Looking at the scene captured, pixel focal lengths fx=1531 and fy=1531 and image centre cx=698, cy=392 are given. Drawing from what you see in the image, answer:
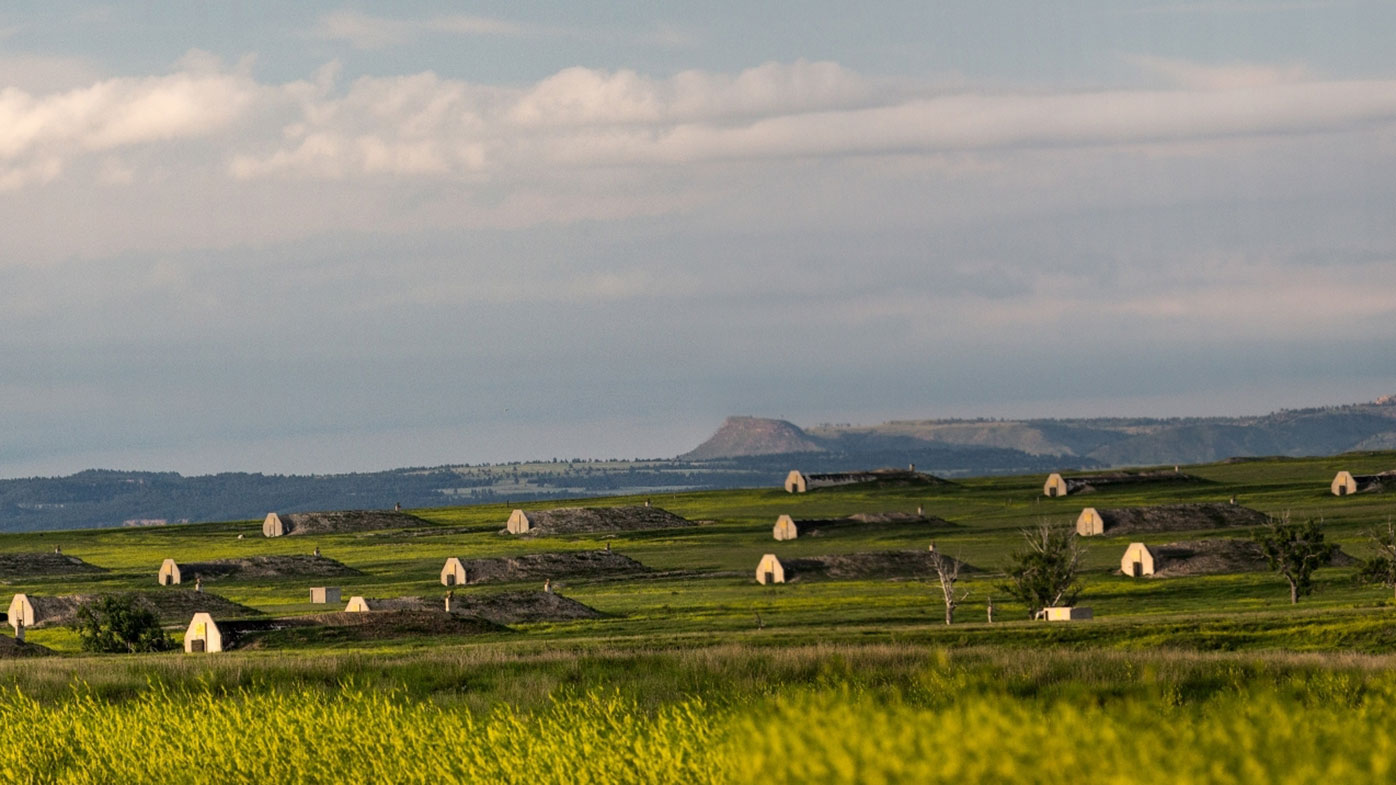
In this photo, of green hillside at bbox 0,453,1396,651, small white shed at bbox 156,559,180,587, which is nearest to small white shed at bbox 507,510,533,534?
green hillside at bbox 0,453,1396,651

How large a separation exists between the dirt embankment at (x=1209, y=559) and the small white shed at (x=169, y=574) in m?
78.0

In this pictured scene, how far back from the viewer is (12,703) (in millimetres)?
34406

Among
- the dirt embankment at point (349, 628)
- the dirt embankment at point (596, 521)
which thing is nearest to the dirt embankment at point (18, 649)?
the dirt embankment at point (349, 628)

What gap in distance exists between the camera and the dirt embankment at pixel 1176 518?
141 metres

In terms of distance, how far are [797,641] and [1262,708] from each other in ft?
121

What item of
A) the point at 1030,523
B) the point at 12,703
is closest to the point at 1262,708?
the point at 12,703

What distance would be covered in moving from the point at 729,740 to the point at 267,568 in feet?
401

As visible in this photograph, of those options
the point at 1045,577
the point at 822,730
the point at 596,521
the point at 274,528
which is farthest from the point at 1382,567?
the point at 274,528

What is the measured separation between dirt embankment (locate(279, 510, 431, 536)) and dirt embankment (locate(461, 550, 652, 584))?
63.4 m

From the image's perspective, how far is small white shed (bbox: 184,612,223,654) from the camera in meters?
75.2

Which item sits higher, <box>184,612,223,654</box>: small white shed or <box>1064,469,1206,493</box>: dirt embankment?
<box>1064,469,1206,493</box>: dirt embankment

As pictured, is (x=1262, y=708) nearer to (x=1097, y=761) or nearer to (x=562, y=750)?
(x=1097, y=761)

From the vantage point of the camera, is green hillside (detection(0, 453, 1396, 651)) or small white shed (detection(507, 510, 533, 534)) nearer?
green hillside (detection(0, 453, 1396, 651))

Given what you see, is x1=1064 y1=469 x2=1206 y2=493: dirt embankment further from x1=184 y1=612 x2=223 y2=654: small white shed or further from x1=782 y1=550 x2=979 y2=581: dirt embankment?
x1=184 y1=612 x2=223 y2=654: small white shed
